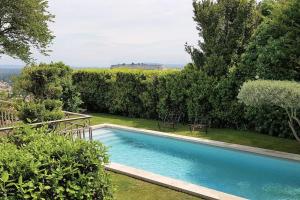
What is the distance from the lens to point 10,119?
16.4 m

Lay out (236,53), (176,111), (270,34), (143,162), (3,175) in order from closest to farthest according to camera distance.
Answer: (3,175) < (143,162) < (270,34) < (236,53) < (176,111)

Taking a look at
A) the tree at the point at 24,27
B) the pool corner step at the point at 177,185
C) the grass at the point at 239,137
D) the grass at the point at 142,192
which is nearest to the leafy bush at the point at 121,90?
the grass at the point at 239,137

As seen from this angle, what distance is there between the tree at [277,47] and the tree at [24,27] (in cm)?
1137

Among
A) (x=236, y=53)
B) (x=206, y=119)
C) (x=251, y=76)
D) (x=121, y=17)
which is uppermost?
(x=121, y=17)

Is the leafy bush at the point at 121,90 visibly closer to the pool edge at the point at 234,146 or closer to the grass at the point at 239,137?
the grass at the point at 239,137

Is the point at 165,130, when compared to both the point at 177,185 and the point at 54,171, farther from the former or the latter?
the point at 54,171

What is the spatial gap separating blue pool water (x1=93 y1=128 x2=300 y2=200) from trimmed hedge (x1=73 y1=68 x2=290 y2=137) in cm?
321

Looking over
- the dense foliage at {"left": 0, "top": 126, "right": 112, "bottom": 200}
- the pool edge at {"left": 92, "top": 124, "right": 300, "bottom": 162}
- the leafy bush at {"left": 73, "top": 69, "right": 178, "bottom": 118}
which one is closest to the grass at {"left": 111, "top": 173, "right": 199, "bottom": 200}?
the dense foliage at {"left": 0, "top": 126, "right": 112, "bottom": 200}

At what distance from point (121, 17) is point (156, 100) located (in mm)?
8742

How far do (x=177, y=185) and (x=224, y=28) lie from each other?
36.7 ft

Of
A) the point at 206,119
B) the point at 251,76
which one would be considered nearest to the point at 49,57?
the point at 206,119

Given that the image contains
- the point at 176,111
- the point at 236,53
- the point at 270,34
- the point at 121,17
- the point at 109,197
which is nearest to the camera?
the point at 109,197

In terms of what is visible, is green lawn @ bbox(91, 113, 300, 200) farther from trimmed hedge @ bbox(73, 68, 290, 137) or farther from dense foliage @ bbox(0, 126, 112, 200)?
dense foliage @ bbox(0, 126, 112, 200)

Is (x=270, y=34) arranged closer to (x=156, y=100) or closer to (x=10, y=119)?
(x=156, y=100)
